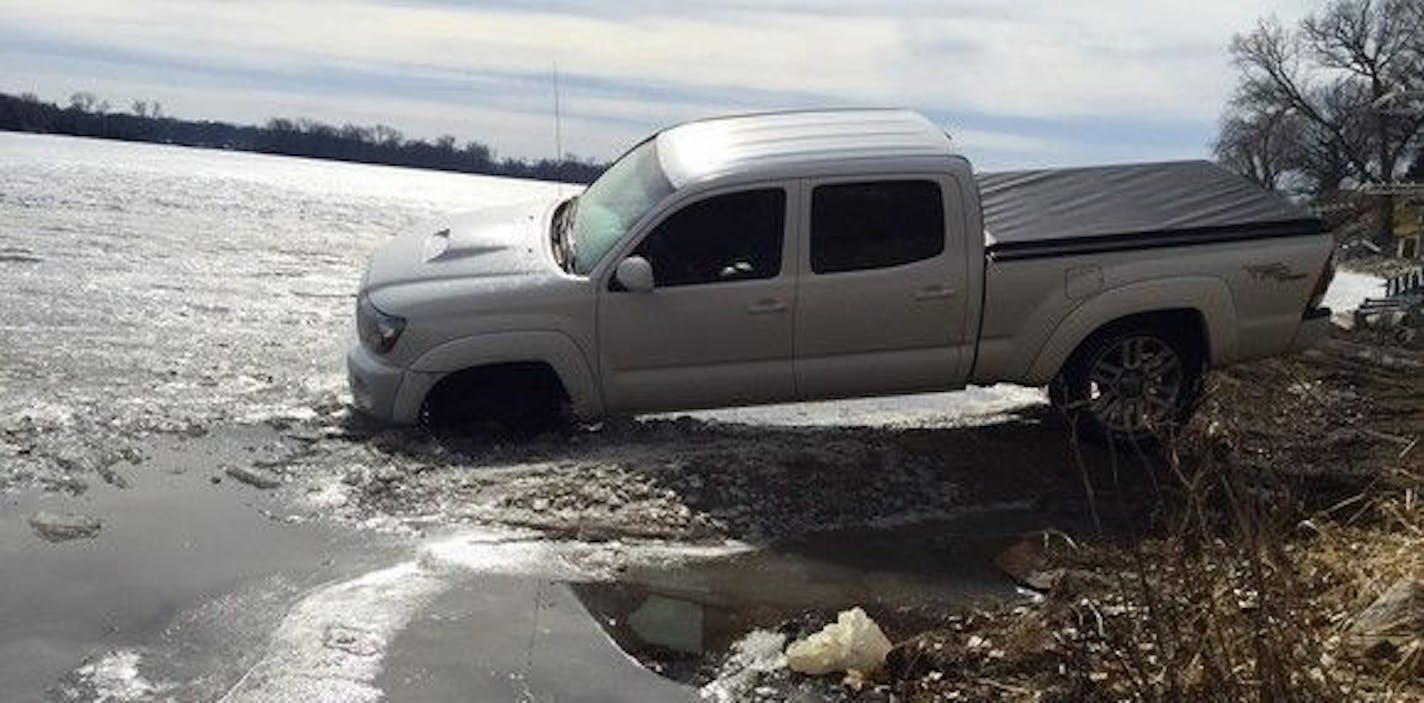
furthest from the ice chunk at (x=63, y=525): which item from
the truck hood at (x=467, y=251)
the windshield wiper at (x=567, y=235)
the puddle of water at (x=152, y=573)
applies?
the windshield wiper at (x=567, y=235)

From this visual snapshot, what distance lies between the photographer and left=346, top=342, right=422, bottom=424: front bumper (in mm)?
8023

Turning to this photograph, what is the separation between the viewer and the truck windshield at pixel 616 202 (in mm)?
8234

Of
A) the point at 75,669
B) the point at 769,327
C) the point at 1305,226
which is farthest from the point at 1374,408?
the point at 75,669

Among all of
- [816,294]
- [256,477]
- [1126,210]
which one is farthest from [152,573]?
[1126,210]

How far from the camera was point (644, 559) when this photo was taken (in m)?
6.56

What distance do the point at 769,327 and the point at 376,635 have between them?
11.4ft

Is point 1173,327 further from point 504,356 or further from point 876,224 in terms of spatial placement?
point 504,356

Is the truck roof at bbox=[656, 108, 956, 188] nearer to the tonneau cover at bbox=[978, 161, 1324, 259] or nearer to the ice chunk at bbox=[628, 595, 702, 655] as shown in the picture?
the tonneau cover at bbox=[978, 161, 1324, 259]

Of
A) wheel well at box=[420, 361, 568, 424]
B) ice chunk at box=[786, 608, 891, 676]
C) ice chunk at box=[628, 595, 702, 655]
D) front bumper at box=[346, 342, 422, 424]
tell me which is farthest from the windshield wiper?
ice chunk at box=[786, 608, 891, 676]

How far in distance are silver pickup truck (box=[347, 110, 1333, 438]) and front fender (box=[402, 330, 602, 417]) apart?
0.04ft

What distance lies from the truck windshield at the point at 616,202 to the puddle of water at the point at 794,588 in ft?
7.32

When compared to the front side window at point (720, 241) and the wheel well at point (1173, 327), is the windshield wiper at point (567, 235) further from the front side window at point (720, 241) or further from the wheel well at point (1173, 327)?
the wheel well at point (1173, 327)

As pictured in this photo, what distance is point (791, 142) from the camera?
8.55 m

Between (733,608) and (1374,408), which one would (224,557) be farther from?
(1374,408)
